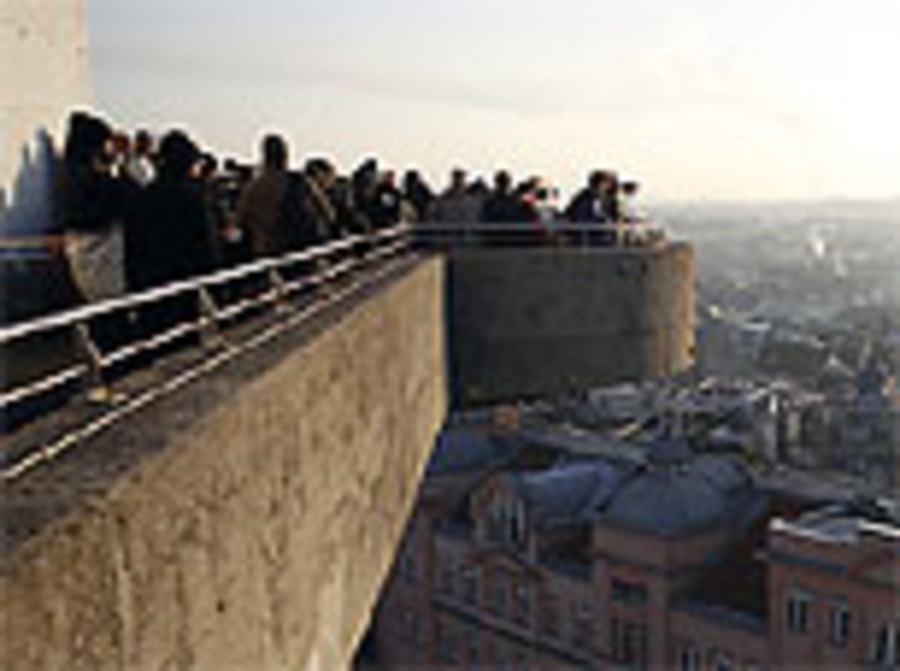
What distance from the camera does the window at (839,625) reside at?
26.4 metres

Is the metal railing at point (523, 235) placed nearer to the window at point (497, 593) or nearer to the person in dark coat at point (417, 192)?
the person in dark coat at point (417, 192)

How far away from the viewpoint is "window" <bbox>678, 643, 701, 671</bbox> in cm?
2962

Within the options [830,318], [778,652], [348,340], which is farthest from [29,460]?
[830,318]

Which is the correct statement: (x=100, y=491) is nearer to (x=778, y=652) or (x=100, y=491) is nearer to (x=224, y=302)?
(x=224, y=302)

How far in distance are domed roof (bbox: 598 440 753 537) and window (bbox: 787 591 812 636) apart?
357 centimetres

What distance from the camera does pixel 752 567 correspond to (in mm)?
29922

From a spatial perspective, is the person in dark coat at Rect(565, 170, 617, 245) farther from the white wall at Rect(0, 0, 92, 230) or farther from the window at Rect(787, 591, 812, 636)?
the window at Rect(787, 591, 812, 636)

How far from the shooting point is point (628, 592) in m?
31.0

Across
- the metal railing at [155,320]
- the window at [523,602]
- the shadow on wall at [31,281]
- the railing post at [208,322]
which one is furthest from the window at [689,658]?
the railing post at [208,322]

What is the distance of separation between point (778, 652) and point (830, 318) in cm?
12469

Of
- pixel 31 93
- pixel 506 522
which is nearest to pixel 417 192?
pixel 31 93

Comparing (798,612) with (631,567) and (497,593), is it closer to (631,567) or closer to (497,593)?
(631,567)

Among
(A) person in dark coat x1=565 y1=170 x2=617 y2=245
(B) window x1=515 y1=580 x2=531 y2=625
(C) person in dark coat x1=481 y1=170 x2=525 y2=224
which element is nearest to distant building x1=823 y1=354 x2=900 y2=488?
(B) window x1=515 y1=580 x2=531 y2=625

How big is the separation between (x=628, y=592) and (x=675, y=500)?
118 inches
